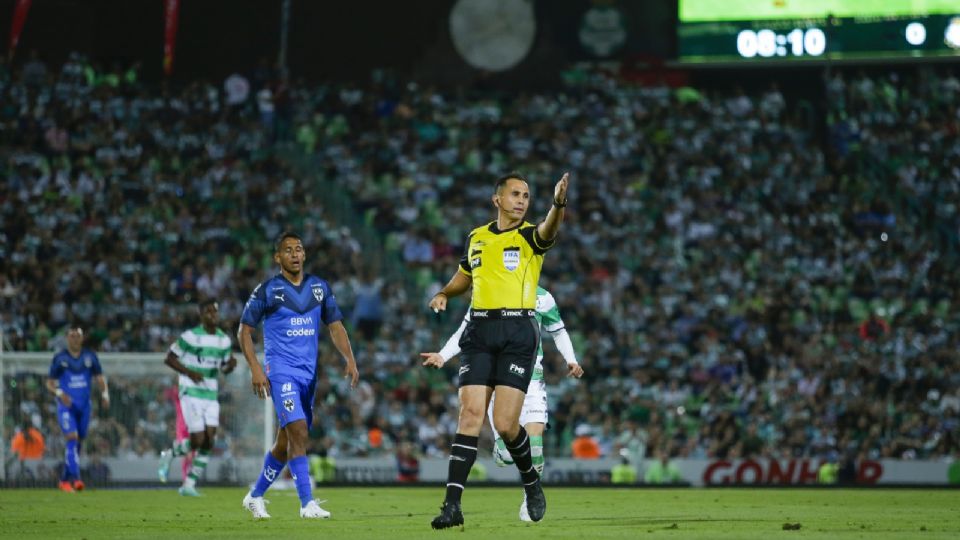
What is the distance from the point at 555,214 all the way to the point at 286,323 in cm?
397

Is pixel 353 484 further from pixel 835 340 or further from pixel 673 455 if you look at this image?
pixel 835 340

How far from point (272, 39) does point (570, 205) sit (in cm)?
1102

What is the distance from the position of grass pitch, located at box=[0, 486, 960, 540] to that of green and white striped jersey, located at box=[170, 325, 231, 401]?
4.82 feet

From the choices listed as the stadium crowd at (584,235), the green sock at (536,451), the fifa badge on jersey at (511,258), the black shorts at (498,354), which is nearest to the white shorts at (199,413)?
the stadium crowd at (584,235)

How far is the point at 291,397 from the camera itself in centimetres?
1394

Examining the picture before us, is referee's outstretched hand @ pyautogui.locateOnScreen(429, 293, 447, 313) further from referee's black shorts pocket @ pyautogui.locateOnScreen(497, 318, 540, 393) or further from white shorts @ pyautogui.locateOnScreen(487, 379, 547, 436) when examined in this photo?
white shorts @ pyautogui.locateOnScreen(487, 379, 547, 436)

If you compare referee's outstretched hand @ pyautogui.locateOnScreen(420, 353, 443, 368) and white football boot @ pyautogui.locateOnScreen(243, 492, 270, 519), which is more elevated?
referee's outstretched hand @ pyautogui.locateOnScreen(420, 353, 443, 368)

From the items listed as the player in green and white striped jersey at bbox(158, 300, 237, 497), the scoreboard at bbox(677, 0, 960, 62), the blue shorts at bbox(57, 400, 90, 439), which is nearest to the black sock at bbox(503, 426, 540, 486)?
the player in green and white striped jersey at bbox(158, 300, 237, 497)

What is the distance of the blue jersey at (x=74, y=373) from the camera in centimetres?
2238

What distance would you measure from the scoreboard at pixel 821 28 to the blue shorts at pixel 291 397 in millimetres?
22477

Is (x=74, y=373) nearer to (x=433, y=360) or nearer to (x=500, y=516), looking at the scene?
(x=500, y=516)

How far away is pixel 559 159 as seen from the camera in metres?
36.2

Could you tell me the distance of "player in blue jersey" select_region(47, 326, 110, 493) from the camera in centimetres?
2216

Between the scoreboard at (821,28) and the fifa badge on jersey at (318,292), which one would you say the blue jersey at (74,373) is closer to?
the fifa badge on jersey at (318,292)
